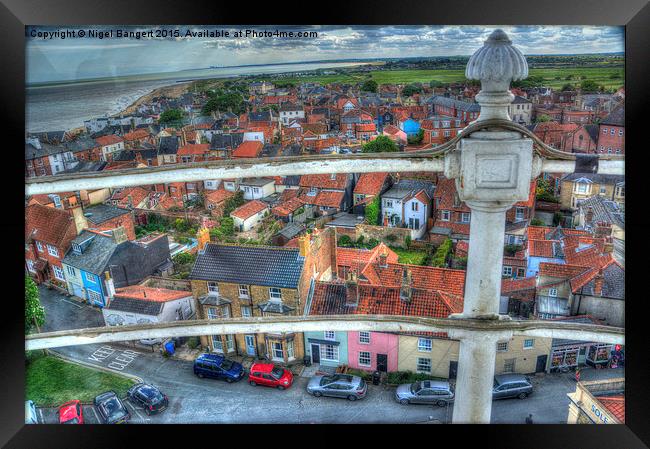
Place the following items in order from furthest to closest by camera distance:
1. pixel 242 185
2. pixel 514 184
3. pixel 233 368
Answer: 1. pixel 242 185
2. pixel 233 368
3. pixel 514 184

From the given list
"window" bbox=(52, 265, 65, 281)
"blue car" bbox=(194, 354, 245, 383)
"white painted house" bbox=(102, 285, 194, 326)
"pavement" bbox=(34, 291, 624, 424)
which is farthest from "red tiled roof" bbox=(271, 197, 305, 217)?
"blue car" bbox=(194, 354, 245, 383)

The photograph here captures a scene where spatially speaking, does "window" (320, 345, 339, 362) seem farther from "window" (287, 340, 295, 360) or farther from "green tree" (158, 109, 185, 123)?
"green tree" (158, 109, 185, 123)

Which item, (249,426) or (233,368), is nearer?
(249,426)

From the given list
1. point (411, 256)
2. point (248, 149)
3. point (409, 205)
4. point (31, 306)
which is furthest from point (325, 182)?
point (31, 306)

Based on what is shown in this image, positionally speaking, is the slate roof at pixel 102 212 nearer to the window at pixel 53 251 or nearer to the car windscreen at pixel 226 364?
the window at pixel 53 251

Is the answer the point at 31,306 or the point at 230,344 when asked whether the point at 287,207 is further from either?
the point at 31,306
